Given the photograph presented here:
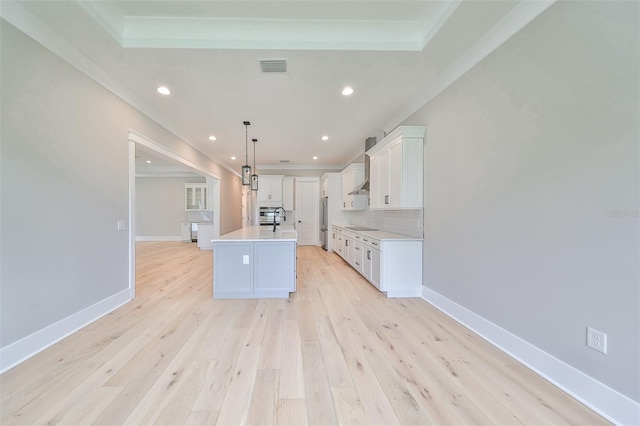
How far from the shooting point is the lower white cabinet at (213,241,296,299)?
130 inches

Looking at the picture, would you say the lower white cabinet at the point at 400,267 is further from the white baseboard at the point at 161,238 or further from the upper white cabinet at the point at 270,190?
the white baseboard at the point at 161,238

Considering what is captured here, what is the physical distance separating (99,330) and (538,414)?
3.66 meters

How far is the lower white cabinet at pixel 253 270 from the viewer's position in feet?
10.9

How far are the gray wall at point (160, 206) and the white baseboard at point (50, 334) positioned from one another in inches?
286

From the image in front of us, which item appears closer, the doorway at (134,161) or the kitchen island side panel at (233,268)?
the doorway at (134,161)

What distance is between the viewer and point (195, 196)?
9219mm

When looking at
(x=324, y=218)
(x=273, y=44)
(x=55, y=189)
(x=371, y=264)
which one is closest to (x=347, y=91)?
(x=273, y=44)

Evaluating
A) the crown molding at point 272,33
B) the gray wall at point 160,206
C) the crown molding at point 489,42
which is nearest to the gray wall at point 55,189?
the crown molding at point 272,33

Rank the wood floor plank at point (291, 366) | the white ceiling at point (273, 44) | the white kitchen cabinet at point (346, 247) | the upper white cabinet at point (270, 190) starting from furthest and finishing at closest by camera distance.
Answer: the upper white cabinet at point (270, 190) < the white kitchen cabinet at point (346, 247) < the white ceiling at point (273, 44) < the wood floor plank at point (291, 366)

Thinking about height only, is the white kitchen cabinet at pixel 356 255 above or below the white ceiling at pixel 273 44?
below

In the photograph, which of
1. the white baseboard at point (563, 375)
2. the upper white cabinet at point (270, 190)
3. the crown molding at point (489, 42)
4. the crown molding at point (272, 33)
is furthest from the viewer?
the upper white cabinet at point (270, 190)

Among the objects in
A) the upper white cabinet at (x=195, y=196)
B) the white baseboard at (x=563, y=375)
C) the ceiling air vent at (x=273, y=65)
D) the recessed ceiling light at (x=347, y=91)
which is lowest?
the white baseboard at (x=563, y=375)

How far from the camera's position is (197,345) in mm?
2115

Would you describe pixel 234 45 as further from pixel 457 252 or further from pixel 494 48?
pixel 457 252
